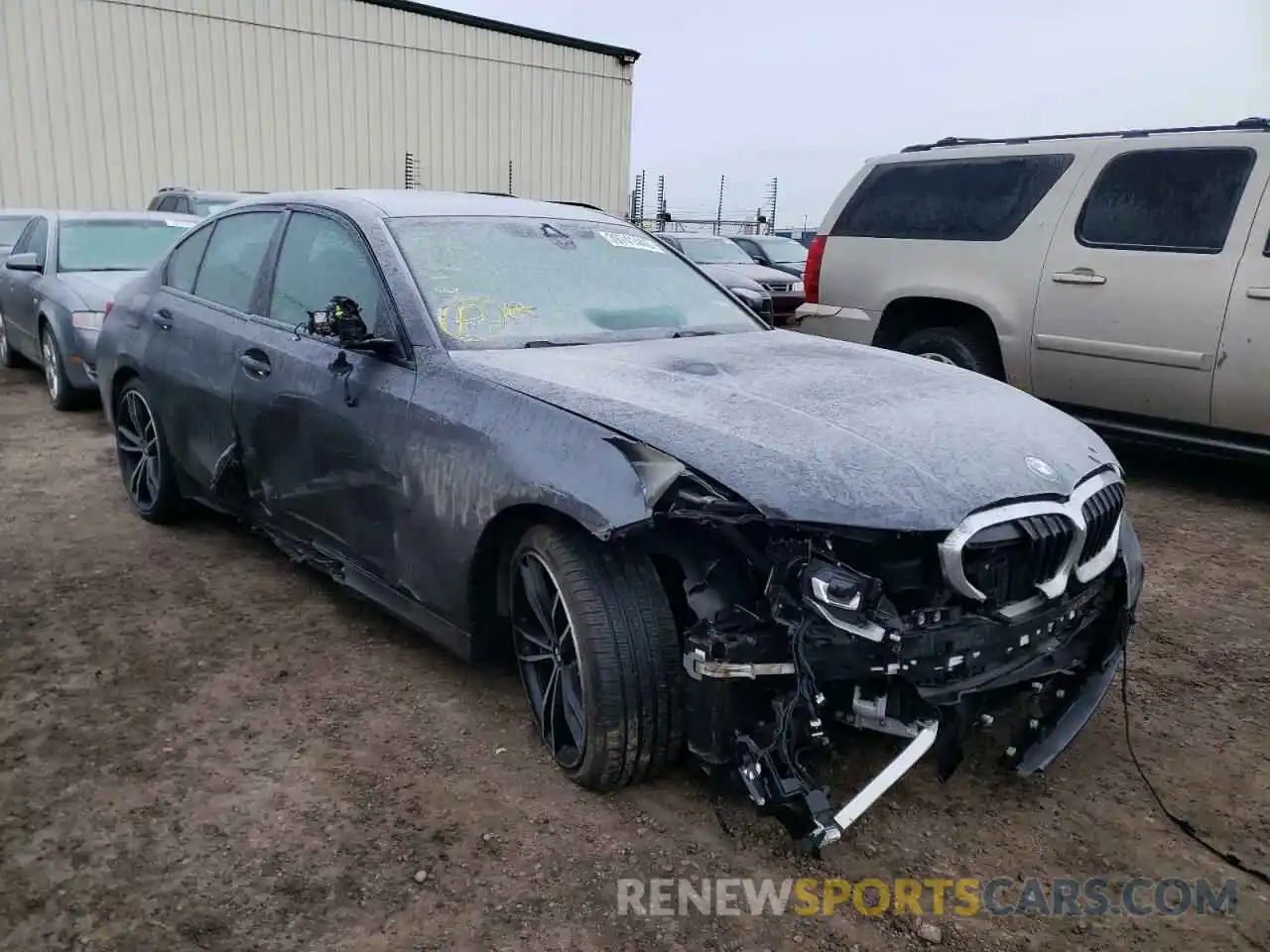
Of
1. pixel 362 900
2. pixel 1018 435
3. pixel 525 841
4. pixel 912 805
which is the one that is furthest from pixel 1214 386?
pixel 362 900

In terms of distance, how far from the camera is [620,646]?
2.58m

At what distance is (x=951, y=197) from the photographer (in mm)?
6668

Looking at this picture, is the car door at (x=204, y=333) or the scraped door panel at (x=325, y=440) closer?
the scraped door panel at (x=325, y=440)

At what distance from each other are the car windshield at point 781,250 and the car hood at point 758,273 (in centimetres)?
246

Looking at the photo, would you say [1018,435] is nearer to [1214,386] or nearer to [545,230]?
[545,230]

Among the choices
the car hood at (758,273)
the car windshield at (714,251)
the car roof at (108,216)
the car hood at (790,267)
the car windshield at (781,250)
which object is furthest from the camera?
the car windshield at (781,250)

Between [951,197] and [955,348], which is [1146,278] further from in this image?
[951,197]

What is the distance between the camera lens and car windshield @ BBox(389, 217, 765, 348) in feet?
11.0

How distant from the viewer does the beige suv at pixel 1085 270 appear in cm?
541

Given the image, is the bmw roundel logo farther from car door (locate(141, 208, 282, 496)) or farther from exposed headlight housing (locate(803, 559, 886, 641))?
car door (locate(141, 208, 282, 496))

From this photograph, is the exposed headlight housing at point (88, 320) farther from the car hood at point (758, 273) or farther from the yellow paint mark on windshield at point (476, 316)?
the car hood at point (758, 273)

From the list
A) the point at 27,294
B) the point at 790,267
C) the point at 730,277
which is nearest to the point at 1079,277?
the point at 730,277

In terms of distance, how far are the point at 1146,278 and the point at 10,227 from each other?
12.0m

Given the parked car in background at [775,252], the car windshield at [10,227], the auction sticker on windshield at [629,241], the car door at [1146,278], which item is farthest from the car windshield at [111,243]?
the parked car in background at [775,252]
